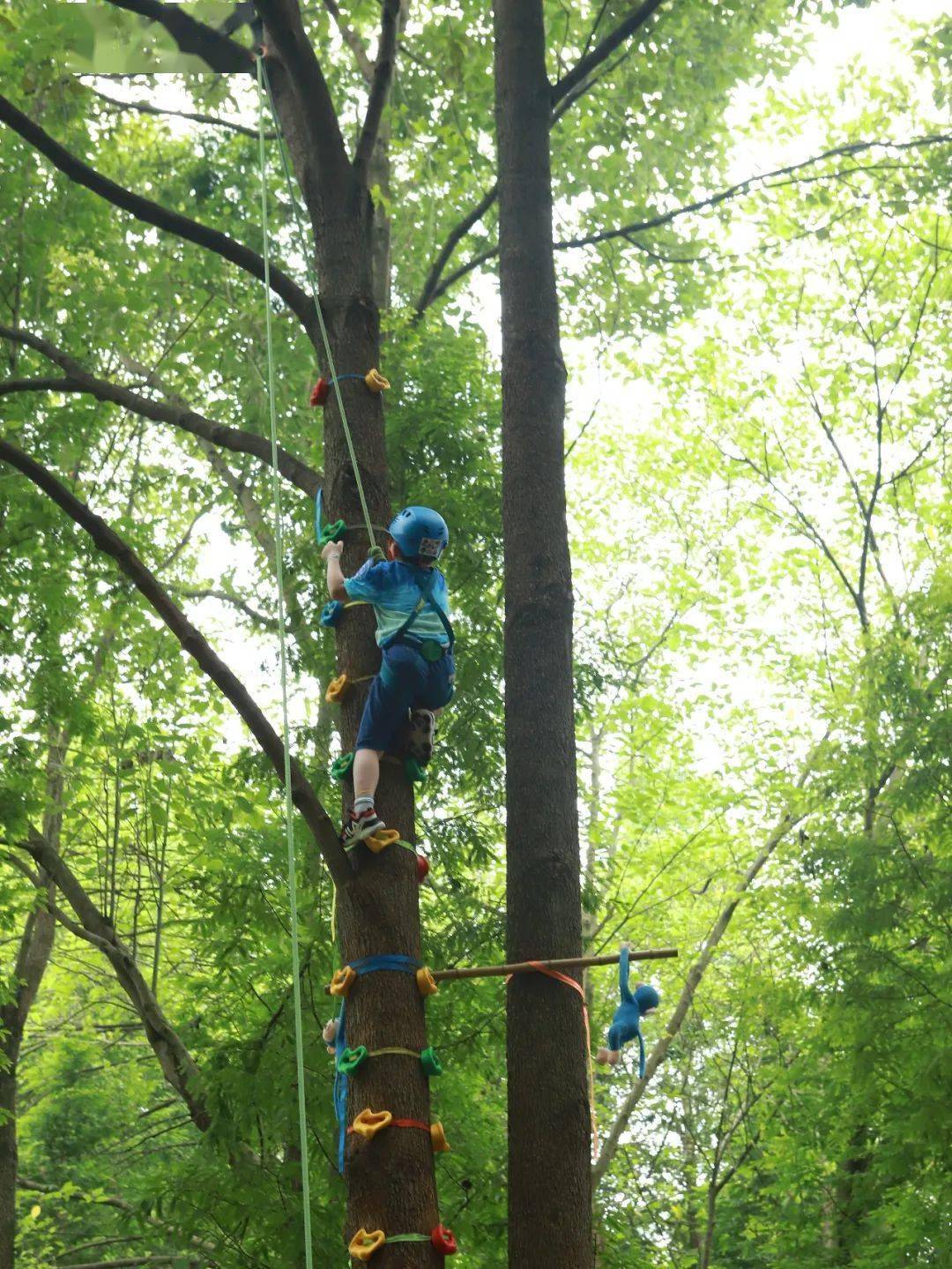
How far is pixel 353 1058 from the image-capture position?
3436 mm

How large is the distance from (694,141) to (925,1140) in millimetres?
6779

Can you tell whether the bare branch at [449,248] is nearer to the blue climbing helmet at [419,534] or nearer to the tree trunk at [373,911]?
the tree trunk at [373,911]

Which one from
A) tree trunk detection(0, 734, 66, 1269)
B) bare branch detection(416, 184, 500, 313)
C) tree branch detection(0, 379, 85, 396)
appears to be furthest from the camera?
tree trunk detection(0, 734, 66, 1269)

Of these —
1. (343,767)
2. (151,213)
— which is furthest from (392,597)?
(151,213)

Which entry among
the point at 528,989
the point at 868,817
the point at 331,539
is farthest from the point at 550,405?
the point at 868,817

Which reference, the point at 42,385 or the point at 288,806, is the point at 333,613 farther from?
the point at 42,385

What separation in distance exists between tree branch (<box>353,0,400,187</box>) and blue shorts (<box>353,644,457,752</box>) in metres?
2.22

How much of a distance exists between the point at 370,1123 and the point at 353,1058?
0.60ft

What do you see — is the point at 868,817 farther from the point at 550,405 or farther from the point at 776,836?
the point at 550,405

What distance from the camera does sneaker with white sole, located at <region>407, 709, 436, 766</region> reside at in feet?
13.0

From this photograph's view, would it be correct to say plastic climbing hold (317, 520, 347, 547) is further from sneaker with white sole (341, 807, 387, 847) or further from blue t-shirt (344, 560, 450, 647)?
sneaker with white sole (341, 807, 387, 847)

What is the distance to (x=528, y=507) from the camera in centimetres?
459

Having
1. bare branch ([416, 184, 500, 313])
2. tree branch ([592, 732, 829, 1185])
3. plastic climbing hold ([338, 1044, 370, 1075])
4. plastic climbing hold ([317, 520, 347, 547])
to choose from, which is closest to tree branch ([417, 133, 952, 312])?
bare branch ([416, 184, 500, 313])

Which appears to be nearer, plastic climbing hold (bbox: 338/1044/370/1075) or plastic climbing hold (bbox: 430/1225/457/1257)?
plastic climbing hold (bbox: 430/1225/457/1257)
